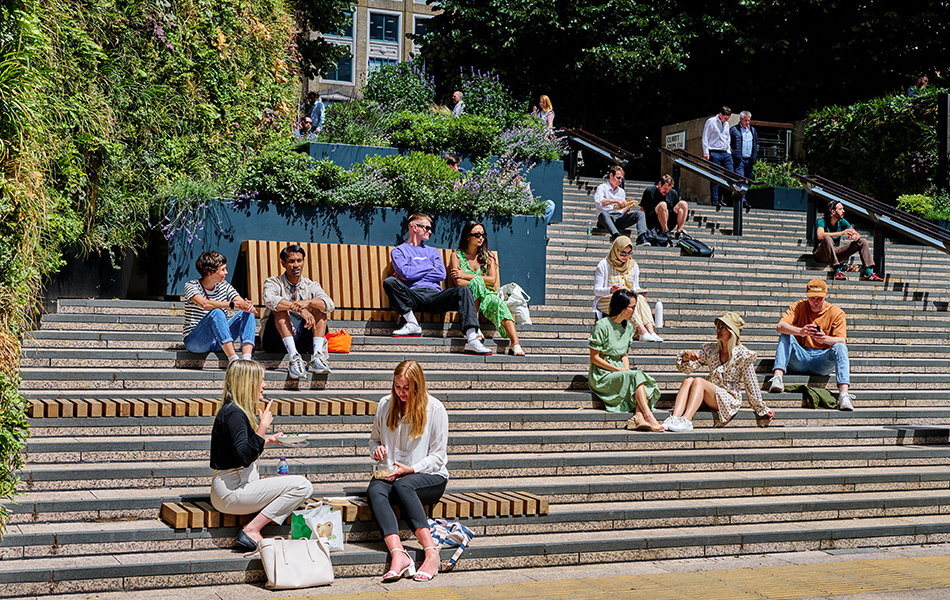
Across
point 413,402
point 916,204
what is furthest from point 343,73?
point 413,402

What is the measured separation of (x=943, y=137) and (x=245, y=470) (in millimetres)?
15359

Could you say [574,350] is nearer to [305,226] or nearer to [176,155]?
[305,226]

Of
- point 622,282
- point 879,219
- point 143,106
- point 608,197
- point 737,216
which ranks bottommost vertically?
point 622,282

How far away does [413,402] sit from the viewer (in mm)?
6359

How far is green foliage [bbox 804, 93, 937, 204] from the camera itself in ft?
60.4

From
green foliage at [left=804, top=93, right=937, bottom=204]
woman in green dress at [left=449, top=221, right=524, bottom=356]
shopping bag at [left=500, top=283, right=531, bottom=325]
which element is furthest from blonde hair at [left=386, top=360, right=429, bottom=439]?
green foliage at [left=804, top=93, right=937, bottom=204]

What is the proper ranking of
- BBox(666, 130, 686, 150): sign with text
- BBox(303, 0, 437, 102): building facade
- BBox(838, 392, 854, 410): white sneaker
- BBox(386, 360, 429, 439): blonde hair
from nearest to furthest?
BBox(386, 360, 429, 439): blonde hair
BBox(838, 392, 854, 410): white sneaker
BBox(666, 130, 686, 150): sign with text
BBox(303, 0, 437, 102): building facade

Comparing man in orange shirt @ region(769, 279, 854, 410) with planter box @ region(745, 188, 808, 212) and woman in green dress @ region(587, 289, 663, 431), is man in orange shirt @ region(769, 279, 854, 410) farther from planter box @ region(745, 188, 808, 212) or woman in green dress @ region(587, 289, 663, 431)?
planter box @ region(745, 188, 808, 212)

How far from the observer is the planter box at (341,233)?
10281mm

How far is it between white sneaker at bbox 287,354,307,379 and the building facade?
117ft

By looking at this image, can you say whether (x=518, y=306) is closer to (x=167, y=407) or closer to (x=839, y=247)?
(x=167, y=407)

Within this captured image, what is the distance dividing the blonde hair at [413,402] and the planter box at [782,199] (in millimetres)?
12895

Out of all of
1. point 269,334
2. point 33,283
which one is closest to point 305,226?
point 269,334

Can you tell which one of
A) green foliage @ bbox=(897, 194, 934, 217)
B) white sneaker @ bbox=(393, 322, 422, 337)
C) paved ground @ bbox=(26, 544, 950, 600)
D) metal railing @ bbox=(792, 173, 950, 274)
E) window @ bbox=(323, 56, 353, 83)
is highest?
window @ bbox=(323, 56, 353, 83)
